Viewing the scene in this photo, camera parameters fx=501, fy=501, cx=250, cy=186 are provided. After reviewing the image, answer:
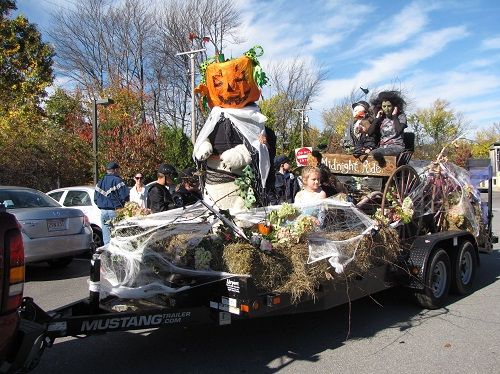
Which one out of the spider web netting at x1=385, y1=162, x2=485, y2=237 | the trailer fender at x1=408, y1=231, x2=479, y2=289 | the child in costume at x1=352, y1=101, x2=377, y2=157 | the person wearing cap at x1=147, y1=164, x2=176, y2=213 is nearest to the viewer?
the trailer fender at x1=408, y1=231, x2=479, y2=289

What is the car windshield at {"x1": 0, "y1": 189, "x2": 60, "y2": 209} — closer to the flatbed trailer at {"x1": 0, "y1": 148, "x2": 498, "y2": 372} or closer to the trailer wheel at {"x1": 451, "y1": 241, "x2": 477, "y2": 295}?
the flatbed trailer at {"x1": 0, "y1": 148, "x2": 498, "y2": 372}

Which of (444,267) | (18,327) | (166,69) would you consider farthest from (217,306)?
(166,69)

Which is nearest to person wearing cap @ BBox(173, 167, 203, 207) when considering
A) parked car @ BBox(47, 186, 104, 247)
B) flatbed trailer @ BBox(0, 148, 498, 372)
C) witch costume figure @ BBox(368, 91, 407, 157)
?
flatbed trailer @ BBox(0, 148, 498, 372)

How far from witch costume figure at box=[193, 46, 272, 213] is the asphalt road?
1385mm

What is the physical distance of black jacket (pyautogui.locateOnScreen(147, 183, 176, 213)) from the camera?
679 centimetres

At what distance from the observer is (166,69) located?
3441 centimetres

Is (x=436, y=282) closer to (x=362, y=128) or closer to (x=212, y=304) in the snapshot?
(x=362, y=128)

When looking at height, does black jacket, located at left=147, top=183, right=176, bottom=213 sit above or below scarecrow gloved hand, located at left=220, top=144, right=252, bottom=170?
below

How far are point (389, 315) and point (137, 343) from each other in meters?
2.85

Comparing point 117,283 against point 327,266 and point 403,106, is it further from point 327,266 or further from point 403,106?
point 403,106

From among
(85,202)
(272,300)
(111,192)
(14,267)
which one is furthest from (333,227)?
(85,202)

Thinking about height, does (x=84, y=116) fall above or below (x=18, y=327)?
above

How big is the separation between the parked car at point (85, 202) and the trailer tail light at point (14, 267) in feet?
25.2

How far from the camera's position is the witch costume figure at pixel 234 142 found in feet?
17.5
